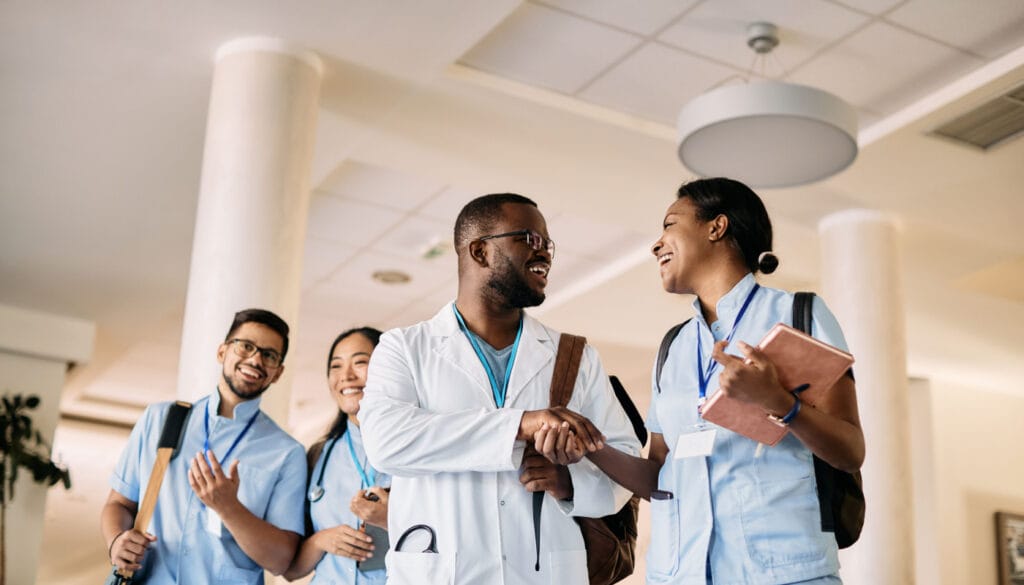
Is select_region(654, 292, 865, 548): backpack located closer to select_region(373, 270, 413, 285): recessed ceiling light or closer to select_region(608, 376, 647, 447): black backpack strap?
select_region(608, 376, 647, 447): black backpack strap

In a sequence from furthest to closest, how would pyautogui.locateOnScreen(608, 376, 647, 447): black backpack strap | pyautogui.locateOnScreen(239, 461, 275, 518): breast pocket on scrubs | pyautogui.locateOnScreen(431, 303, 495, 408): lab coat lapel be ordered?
pyautogui.locateOnScreen(239, 461, 275, 518): breast pocket on scrubs, pyautogui.locateOnScreen(608, 376, 647, 447): black backpack strap, pyautogui.locateOnScreen(431, 303, 495, 408): lab coat lapel

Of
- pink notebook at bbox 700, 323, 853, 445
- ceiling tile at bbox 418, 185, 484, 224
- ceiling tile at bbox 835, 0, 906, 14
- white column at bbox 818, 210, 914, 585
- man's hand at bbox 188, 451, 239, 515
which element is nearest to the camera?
pink notebook at bbox 700, 323, 853, 445

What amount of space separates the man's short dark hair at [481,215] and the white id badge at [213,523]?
122 centimetres

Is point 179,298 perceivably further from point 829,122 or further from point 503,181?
point 829,122

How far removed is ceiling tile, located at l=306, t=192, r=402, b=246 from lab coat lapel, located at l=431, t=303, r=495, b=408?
6.13 meters

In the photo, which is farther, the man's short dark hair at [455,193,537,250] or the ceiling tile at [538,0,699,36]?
the ceiling tile at [538,0,699,36]

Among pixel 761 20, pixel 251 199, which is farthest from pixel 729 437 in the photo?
pixel 761 20

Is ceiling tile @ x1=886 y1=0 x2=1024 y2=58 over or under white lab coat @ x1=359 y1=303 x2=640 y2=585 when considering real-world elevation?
over

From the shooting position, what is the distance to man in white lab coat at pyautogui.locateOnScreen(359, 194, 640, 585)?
7.76 feet

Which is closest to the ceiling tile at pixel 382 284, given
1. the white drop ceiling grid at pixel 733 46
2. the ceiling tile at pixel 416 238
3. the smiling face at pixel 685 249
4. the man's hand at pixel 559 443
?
the ceiling tile at pixel 416 238

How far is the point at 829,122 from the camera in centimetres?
571

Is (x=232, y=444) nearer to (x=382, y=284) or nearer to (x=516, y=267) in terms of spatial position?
(x=516, y=267)

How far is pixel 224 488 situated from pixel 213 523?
21 cm

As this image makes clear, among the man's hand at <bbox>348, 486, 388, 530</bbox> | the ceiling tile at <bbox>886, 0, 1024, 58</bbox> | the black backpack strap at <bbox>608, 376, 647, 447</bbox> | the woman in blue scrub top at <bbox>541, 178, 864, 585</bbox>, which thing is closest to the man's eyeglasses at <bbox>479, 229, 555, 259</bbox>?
the woman in blue scrub top at <bbox>541, 178, 864, 585</bbox>
